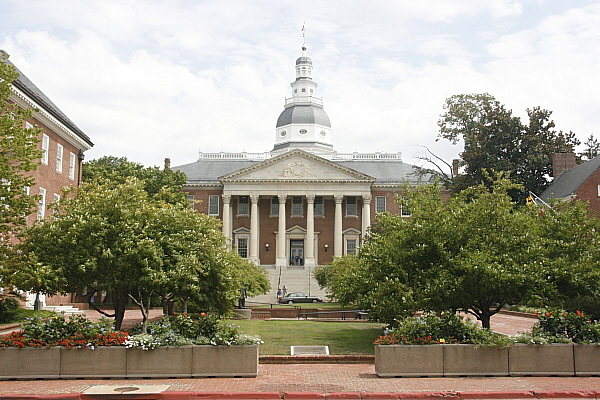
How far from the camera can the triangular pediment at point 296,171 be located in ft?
225

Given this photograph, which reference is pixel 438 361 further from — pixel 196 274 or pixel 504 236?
pixel 196 274

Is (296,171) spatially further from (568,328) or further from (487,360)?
(487,360)

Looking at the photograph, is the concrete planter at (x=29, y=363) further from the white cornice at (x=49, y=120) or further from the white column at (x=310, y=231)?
the white column at (x=310, y=231)

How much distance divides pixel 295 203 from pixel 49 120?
135 feet

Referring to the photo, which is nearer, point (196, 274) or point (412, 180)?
point (196, 274)

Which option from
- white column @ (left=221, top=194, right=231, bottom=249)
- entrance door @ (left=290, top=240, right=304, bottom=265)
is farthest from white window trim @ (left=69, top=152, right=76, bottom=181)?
entrance door @ (left=290, top=240, right=304, bottom=265)

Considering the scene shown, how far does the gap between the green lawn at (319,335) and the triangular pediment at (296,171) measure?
41800mm

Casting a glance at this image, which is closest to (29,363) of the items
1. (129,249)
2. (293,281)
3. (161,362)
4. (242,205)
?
(161,362)

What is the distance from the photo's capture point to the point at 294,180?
68625 mm

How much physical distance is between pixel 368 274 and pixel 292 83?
3246 inches

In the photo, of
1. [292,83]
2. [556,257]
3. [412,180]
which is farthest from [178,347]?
[292,83]

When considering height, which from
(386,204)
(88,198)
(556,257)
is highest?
(386,204)

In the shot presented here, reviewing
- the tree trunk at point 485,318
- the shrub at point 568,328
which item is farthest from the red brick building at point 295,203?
the shrub at point 568,328

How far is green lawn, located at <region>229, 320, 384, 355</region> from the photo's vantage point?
1748 cm
